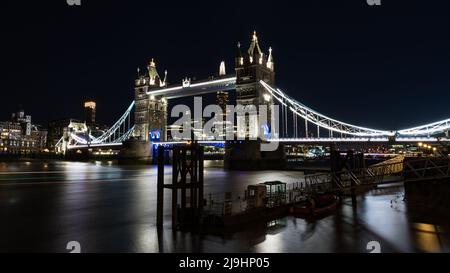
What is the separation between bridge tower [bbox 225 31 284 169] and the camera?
212 feet

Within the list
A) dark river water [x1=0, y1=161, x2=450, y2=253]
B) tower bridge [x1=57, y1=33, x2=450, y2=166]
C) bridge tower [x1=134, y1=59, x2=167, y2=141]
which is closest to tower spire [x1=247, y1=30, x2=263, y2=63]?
tower bridge [x1=57, y1=33, x2=450, y2=166]

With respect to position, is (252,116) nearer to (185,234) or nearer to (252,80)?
(252,80)

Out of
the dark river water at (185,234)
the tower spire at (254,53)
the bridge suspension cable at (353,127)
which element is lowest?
the dark river water at (185,234)

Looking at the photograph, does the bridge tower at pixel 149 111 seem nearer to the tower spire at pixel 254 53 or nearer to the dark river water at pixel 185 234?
the tower spire at pixel 254 53

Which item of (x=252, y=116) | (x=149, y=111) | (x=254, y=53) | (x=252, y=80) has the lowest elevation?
(x=252, y=116)

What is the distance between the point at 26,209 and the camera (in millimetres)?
21359

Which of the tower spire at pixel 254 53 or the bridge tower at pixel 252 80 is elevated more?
the tower spire at pixel 254 53

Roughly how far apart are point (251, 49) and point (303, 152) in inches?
4665

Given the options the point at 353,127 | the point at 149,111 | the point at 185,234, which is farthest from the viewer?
the point at 149,111

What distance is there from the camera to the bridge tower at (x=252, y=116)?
212 feet

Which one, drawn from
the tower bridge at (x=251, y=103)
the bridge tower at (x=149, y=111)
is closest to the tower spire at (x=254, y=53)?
the tower bridge at (x=251, y=103)

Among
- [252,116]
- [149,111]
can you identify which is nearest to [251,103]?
[252,116]

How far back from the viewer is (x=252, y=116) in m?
70.3
